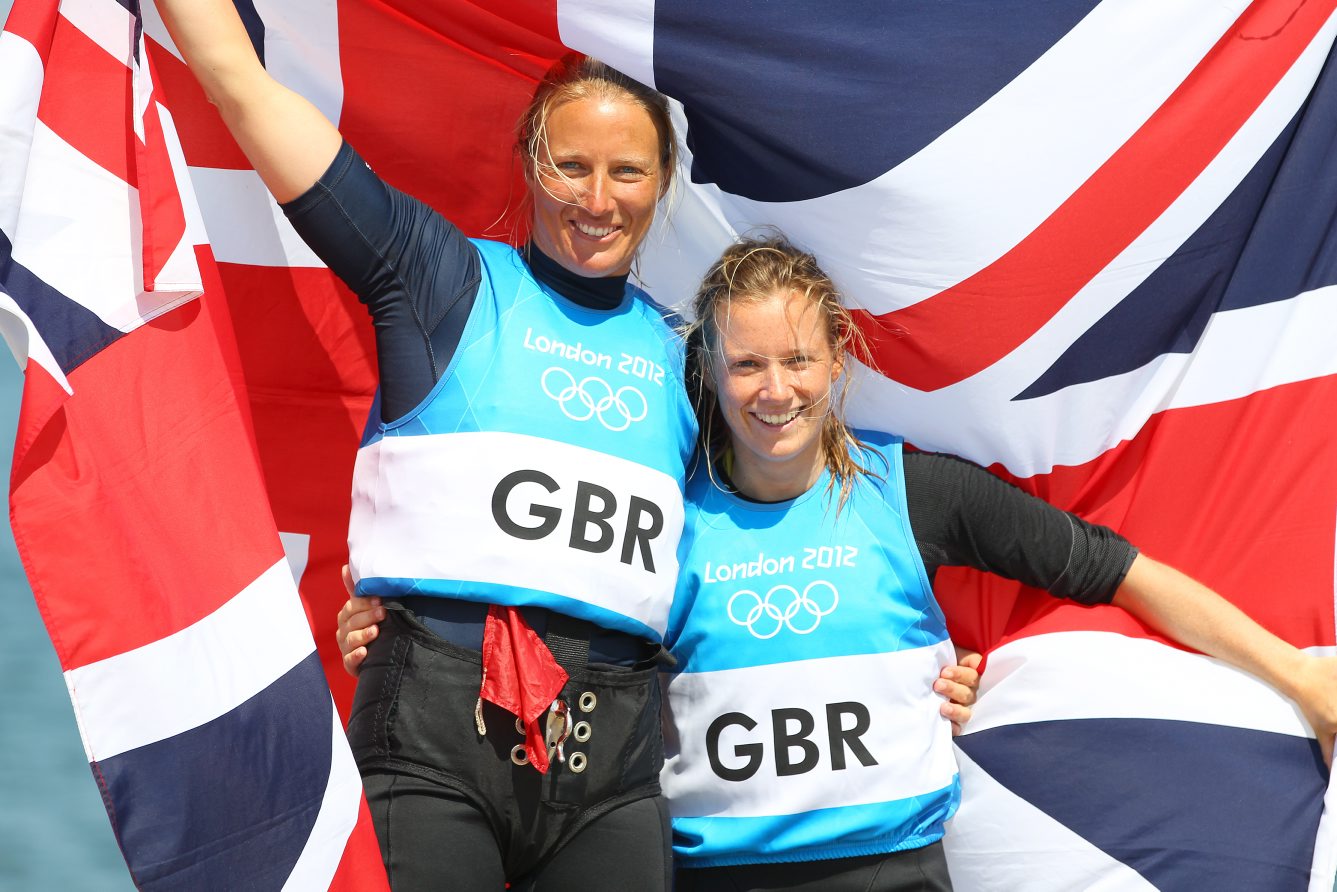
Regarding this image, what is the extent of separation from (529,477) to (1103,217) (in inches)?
37.1

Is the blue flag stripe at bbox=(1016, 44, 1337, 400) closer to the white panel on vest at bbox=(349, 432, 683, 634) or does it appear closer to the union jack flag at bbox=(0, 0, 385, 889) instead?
the white panel on vest at bbox=(349, 432, 683, 634)

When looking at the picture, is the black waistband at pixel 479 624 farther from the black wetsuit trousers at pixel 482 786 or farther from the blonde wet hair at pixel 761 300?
the blonde wet hair at pixel 761 300

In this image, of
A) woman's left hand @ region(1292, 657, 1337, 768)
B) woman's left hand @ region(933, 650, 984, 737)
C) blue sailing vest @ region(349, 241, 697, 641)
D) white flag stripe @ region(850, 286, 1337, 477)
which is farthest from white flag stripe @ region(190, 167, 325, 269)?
woman's left hand @ region(1292, 657, 1337, 768)

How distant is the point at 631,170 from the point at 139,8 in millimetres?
660

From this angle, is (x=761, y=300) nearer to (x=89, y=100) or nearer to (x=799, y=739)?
(x=799, y=739)

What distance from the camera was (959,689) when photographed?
212 centimetres

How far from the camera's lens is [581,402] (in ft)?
6.22

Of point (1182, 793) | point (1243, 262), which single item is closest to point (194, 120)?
point (1243, 262)

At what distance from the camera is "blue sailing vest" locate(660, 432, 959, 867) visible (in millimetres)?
1954

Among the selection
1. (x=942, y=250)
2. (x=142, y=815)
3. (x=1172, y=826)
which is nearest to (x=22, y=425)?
(x=142, y=815)

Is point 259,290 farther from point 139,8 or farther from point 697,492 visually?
point 697,492

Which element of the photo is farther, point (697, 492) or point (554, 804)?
point (697, 492)

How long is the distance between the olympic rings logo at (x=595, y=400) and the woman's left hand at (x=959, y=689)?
23.3 inches

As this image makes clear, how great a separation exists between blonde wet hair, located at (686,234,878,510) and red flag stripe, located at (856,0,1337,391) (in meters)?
0.14
